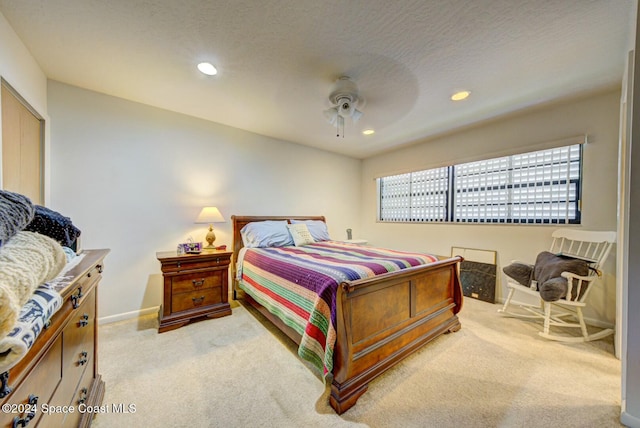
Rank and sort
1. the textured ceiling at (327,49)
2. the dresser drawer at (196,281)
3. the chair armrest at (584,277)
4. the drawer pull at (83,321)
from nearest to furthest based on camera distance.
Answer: the drawer pull at (83,321) → the textured ceiling at (327,49) → the chair armrest at (584,277) → the dresser drawer at (196,281)

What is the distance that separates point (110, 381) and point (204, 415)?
0.83 meters

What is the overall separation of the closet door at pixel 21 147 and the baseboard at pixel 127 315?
4.34 feet

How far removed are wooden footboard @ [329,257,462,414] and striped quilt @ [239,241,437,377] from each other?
0.26ft

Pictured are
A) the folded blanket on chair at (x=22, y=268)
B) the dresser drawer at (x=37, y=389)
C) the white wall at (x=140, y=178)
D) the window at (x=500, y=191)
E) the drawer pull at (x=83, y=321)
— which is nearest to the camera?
the folded blanket on chair at (x=22, y=268)

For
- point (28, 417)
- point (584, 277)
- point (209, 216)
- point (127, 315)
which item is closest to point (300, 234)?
point (209, 216)

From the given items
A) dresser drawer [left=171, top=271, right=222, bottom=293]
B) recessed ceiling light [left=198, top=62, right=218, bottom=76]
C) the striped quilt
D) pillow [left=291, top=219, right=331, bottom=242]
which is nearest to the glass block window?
pillow [left=291, top=219, right=331, bottom=242]

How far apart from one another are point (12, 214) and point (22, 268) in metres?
0.20

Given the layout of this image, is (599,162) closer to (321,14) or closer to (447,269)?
(447,269)

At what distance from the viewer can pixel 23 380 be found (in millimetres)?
663

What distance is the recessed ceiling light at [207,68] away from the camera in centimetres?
202

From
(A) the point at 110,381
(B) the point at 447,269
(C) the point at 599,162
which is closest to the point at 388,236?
(B) the point at 447,269

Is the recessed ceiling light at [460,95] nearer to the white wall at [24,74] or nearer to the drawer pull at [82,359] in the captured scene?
the drawer pull at [82,359]

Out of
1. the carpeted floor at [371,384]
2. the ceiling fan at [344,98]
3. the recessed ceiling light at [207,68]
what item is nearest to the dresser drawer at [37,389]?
the carpeted floor at [371,384]

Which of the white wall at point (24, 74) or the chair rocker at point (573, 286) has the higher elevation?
the white wall at point (24, 74)
